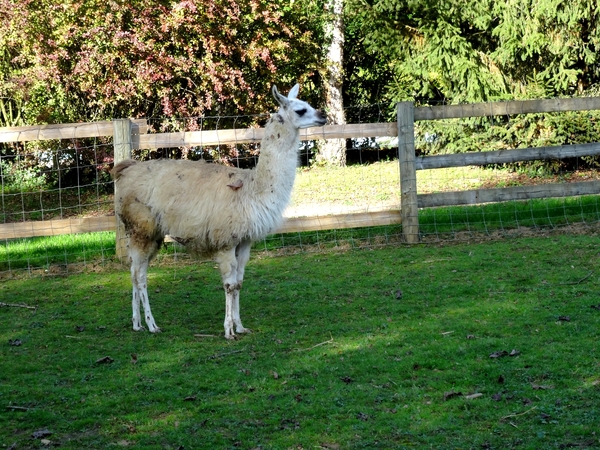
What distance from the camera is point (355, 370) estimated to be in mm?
5508

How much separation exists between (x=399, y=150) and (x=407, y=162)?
0.18 metres

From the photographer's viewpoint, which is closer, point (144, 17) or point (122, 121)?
point (122, 121)

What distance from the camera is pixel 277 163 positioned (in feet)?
22.1

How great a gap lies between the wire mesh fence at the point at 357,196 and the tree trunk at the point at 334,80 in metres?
0.41

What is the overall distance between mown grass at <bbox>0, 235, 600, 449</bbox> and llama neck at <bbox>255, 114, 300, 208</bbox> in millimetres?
1147

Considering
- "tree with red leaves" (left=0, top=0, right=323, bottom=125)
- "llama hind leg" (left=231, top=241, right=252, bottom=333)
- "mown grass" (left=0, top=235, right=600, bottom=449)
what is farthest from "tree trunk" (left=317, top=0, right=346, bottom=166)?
"llama hind leg" (left=231, top=241, right=252, bottom=333)

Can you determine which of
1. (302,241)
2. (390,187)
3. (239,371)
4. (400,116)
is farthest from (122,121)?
(390,187)

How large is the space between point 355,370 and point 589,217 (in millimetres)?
6198

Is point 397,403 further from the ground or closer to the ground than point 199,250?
closer to the ground

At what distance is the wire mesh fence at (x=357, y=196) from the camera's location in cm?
972

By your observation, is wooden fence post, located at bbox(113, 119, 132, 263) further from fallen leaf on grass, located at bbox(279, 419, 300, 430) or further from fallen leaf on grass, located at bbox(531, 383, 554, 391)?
fallen leaf on grass, located at bbox(531, 383, 554, 391)

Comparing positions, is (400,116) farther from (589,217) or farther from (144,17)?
(144,17)

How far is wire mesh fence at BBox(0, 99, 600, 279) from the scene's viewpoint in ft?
31.9

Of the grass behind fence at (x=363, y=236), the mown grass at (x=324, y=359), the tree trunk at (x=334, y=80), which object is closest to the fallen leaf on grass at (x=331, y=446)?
the mown grass at (x=324, y=359)
